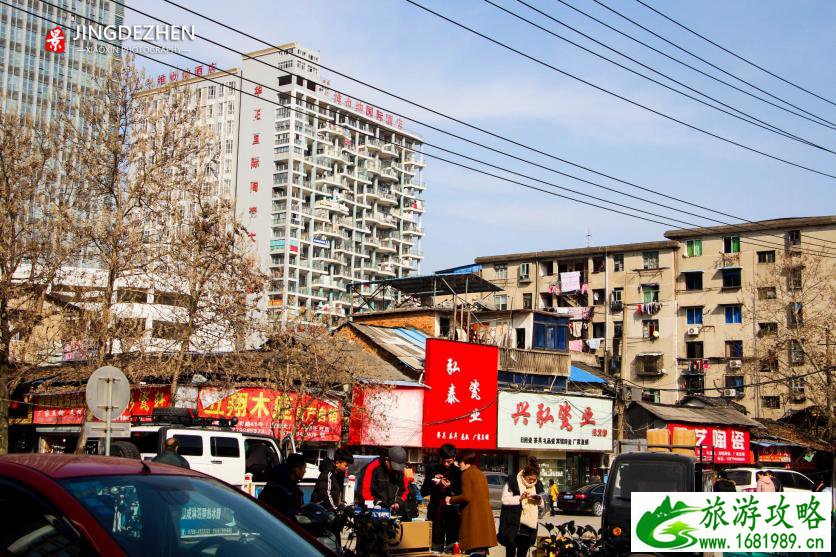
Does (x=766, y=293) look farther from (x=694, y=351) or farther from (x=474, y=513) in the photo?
(x=474, y=513)

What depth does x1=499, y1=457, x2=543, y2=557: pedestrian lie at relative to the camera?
1212cm

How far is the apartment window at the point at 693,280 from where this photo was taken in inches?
2530

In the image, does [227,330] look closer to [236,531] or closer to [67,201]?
[67,201]

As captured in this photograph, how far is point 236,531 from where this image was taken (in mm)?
4590

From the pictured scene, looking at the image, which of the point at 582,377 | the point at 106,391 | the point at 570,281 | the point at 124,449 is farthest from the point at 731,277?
the point at 106,391

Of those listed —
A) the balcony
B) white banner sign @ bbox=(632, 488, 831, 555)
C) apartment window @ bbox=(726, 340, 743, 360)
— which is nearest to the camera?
white banner sign @ bbox=(632, 488, 831, 555)

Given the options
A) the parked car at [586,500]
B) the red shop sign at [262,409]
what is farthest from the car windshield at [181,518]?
the parked car at [586,500]

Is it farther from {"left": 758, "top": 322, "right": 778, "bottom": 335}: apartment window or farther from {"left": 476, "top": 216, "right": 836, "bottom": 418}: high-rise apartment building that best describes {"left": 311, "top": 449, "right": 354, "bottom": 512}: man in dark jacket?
{"left": 758, "top": 322, "right": 778, "bottom": 335}: apartment window

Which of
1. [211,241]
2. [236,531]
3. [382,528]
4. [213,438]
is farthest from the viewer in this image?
[211,241]

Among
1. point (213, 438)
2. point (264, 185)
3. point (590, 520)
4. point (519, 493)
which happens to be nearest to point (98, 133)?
point (213, 438)

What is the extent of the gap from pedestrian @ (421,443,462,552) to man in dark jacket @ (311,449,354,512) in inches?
49.2

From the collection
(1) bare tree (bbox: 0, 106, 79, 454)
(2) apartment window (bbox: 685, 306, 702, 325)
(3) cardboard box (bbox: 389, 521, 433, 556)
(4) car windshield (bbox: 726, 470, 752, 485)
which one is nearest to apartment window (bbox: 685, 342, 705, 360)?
(2) apartment window (bbox: 685, 306, 702, 325)

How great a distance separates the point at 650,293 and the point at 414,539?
57.4 metres

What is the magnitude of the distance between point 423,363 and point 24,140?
1891 cm
